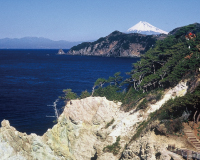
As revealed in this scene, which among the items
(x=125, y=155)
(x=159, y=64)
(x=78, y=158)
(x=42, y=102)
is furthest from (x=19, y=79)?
(x=125, y=155)

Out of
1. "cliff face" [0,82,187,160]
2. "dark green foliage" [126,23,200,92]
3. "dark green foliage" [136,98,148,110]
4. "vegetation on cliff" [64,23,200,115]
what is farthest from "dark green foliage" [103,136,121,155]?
"dark green foliage" [126,23,200,92]

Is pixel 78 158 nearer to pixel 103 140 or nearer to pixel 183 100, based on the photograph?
pixel 103 140

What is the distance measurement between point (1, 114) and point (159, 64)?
32785 millimetres

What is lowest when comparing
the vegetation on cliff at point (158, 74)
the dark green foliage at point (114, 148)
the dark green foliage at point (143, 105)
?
the dark green foliage at point (114, 148)

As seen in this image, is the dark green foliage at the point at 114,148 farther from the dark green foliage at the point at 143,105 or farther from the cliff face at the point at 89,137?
the dark green foliage at the point at 143,105

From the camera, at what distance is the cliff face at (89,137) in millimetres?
20844

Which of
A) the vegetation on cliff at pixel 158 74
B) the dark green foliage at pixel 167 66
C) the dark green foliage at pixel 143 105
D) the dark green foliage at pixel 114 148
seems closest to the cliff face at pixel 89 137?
the dark green foliage at pixel 114 148

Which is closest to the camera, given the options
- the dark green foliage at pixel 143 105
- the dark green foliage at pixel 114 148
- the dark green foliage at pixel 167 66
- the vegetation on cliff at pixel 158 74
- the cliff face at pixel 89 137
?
the cliff face at pixel 89 137

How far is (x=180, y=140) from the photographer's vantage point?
1772cm

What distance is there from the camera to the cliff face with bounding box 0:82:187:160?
821 inches

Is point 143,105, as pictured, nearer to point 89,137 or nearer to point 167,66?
point 89,137

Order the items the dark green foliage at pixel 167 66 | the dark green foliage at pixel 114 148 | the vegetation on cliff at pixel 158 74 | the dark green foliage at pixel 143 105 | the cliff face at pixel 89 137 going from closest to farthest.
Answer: the cliff face at pixel 89 137 → the dark green foliage at pixel 114 148 → the dark green foliage at pixel 143 105 → the vegetation on cliff at pixel 158 74 → the dark green foliage at pixel 167 66

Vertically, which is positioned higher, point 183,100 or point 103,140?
point 183,100

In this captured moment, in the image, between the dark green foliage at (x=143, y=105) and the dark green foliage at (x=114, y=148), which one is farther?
the dark green foliage at (x=143, y=105)
